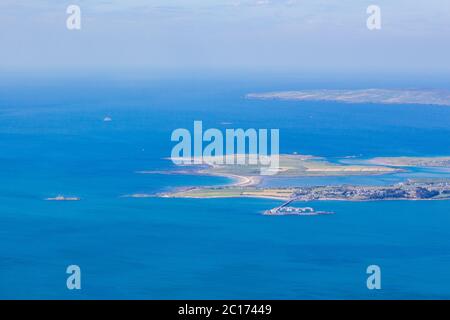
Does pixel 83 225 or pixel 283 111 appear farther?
pixel 283 111

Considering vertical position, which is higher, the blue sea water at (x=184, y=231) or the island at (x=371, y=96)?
the island at (x=371, y=96)

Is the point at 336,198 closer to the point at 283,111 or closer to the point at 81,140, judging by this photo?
the point at 81,140

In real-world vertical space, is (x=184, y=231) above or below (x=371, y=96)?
below

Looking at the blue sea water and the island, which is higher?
the island

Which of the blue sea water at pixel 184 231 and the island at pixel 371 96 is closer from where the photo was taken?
the blue sea water at pixel 184 231

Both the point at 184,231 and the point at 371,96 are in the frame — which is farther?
the point at 371,96

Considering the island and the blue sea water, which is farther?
the island
